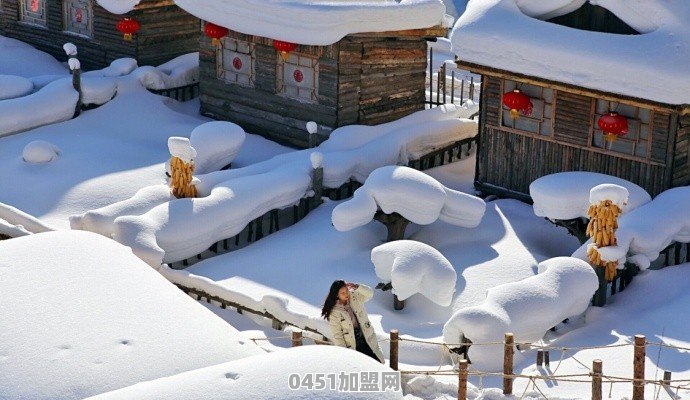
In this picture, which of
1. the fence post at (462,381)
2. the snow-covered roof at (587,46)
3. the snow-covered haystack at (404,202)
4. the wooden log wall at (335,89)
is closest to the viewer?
the fence post at (462,381)

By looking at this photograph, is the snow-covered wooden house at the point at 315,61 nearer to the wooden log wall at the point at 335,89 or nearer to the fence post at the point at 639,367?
the wooden log wall at the point at 335,89

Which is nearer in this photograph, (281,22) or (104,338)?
(104,338)

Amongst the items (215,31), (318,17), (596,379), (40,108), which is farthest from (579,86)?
(40,108)

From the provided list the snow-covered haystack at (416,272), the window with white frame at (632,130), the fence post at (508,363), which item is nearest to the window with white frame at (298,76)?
the window with white frame at (632,130)

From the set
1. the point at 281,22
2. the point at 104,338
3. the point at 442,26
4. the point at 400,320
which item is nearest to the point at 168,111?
the point at 281,22

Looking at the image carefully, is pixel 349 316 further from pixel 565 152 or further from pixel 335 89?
pixel 335 89

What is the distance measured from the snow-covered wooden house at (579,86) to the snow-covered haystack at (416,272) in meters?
4.06

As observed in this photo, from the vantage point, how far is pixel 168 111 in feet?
90.9

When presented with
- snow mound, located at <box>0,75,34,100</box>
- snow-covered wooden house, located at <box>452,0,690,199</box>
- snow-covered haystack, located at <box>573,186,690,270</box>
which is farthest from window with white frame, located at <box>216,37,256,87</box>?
snow-covered haystack, located at <box>573,186,690,270</box>

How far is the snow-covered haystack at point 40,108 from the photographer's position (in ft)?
85.0

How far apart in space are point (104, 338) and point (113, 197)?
27.8 ft

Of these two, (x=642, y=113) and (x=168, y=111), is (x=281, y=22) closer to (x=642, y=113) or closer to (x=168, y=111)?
(x=168, y=111)

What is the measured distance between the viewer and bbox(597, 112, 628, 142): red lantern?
2119 centimetres

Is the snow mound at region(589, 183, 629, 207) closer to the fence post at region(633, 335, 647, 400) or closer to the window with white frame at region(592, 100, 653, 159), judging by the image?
the window with white frame at region(592, 100, 653, 159)
